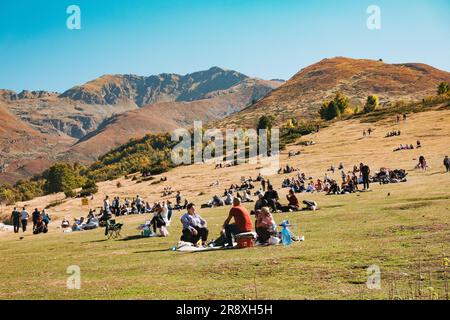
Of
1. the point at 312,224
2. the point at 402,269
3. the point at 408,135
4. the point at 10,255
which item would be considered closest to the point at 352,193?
the point at 312,224

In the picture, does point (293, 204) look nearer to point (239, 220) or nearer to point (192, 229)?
point (192, 229)

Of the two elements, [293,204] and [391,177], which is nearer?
[293,204]

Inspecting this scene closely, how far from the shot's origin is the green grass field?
34.9 ft

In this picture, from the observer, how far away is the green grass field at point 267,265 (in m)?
10.6

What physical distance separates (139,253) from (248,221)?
4040 mm

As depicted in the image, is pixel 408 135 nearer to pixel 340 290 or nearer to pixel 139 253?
pixel 139 253

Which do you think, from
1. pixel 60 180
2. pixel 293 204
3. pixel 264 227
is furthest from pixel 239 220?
pixel 60 180

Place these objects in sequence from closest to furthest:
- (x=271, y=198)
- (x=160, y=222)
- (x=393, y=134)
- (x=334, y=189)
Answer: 1. (x=160, y=222)
2. (x=271, y=198)
3. (x=334, y=189)
4. (x=393, y=134)

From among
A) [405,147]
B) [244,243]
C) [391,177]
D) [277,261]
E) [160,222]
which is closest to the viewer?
[277,261]

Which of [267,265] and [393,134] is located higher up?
[393,134]

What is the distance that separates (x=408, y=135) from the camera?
83500mm

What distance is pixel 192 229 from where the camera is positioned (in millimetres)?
18938

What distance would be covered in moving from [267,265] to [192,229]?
5930 millimetres

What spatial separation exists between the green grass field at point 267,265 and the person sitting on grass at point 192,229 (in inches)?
43.6
